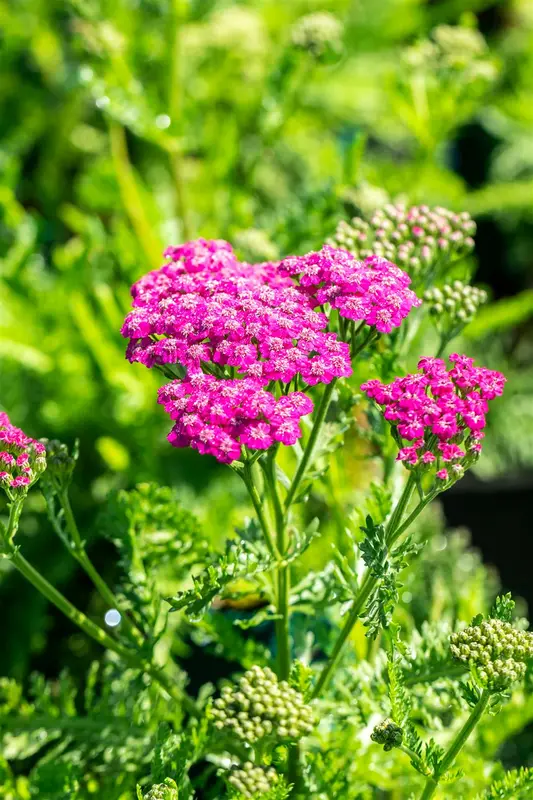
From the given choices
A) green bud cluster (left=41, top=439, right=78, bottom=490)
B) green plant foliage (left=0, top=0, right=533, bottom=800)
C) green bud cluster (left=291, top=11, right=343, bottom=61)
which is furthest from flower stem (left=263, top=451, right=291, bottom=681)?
green bud cluster (left=291, top=11, right=343, bottom=61)

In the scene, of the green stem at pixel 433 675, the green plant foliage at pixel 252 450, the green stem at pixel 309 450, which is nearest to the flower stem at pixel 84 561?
the green plant foliage at pixel 252 450

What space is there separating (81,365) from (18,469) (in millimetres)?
Result: 1467

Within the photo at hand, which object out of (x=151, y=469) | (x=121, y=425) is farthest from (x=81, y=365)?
(x=151, y=469)

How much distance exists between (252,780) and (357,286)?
58 cm

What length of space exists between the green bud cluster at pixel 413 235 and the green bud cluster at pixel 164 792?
807 millimetres

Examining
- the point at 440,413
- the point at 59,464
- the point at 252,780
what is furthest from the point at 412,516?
the point at 59,464

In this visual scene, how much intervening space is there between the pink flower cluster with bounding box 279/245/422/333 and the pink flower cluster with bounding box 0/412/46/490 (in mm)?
393

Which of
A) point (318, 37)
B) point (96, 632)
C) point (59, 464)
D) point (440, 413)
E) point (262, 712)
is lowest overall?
point (262, 712)

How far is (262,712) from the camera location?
107 centimetres

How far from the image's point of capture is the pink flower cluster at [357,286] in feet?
3.59

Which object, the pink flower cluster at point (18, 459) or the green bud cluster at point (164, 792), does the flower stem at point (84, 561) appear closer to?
the pink flower cluster at point (18, 459)

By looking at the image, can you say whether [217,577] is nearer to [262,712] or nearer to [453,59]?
[262,712]

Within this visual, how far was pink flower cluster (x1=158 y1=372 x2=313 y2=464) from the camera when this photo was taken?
→ 3.24ft

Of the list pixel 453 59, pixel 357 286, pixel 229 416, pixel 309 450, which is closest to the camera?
pixel 229 416
